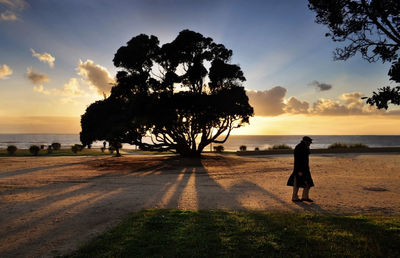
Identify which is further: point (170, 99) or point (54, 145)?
point (54, 145)

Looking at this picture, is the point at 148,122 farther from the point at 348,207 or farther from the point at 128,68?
the point at 348,207

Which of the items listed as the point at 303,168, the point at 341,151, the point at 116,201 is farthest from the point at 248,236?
the point at 341,151

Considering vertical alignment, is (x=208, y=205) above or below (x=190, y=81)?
below

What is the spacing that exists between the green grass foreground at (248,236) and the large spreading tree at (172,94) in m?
16.8

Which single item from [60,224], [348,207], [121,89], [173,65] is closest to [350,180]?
[348,207]

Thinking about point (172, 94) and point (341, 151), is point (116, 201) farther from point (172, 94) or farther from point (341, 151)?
point (341, 151)

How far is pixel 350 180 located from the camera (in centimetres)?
1215

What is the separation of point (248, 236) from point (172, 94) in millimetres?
20201

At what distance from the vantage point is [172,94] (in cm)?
2372

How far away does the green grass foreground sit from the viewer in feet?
13.7

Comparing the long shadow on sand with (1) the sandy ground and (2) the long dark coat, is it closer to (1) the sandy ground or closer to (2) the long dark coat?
(1) the sandy ground

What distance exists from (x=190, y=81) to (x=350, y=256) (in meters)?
21.9

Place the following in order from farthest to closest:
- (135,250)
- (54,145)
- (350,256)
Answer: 1. (54,145)
2. (135,250)
3. (350,256)

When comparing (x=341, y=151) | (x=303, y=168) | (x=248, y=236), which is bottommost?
(x=248, y=236)
